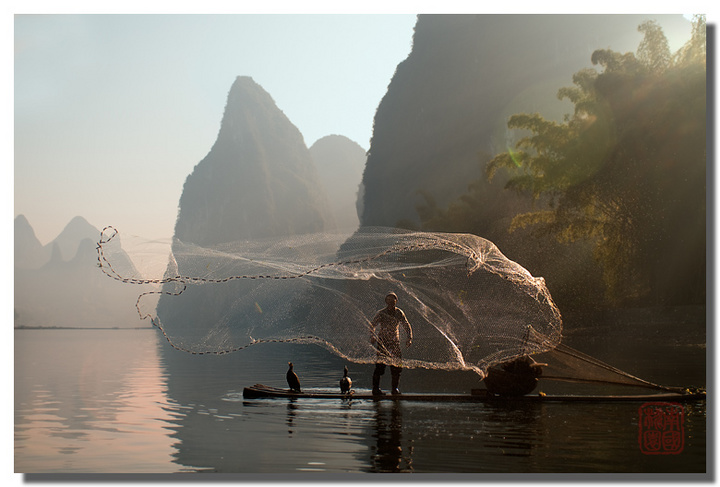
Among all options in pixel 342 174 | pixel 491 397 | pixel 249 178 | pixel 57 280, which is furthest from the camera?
pixel 249 178

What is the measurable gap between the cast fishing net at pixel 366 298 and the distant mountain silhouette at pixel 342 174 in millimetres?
80578

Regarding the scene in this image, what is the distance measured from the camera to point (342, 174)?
106000 mm

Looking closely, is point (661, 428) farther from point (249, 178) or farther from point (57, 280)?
point (249, 178)

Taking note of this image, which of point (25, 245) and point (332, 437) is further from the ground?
point (25, 245)

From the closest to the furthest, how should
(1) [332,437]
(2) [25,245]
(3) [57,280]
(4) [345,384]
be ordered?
(1) [332,437] < (4) [345,384] < (2) [25,245] < (3) [57,280]

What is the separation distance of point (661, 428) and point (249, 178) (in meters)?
105

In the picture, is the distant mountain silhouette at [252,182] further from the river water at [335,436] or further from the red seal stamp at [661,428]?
the red seal stamp at [661,428]

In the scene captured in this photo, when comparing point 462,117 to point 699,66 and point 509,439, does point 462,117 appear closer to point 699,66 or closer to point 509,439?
point 699,66

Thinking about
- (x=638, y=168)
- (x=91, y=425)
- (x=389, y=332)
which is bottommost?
(x=91, y=425)

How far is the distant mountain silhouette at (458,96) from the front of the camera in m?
60.5

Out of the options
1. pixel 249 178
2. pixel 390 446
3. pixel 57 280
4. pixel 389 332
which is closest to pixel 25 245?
pixel 57 280

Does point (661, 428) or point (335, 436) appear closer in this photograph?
point (335, 436)

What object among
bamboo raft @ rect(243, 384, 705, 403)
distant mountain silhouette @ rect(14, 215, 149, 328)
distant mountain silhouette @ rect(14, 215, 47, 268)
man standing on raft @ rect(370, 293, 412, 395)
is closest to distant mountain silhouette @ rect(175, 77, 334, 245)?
distant mountain silhouette @ rect(14, 215, 149, 328)

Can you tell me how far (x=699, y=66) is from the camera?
47.4 ft
